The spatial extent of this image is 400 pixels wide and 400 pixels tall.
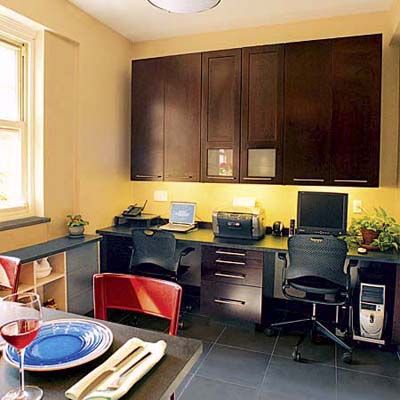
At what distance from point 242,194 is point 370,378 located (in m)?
1.91

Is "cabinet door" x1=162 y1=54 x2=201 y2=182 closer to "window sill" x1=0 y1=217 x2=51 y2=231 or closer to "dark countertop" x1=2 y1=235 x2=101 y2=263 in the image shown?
"dark countertop" x1=2 y1=235 x2=101 y2=263

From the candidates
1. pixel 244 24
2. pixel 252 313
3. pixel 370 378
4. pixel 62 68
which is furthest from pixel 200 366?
pixel 244 24

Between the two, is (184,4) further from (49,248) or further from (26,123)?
(49,248)

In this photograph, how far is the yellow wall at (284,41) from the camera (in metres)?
3.23

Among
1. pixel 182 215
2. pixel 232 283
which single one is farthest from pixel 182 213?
pixel 232 283

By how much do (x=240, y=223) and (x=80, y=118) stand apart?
1705 millimetres

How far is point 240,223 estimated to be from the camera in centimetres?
331

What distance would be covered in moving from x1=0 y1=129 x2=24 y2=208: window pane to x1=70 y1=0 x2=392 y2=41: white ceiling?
4.12 feet

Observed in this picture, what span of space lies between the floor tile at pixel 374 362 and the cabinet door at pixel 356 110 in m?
1.31

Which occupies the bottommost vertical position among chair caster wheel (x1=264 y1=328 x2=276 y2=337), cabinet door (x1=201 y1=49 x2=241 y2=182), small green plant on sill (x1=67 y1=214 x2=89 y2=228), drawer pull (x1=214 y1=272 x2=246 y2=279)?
chair caster wheel (x1=264 y1=328 x2=276 y2=337)

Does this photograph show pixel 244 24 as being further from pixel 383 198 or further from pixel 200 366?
pixel 200 366

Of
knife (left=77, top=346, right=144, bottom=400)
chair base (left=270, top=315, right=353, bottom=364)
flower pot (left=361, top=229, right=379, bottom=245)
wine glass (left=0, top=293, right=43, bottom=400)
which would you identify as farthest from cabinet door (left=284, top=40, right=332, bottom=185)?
wine glass (left=0, top=293, right=43, bottom=400)

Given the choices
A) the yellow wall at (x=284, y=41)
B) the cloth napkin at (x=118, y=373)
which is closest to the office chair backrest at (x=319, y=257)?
the yellow wall at (x=284, y=41)

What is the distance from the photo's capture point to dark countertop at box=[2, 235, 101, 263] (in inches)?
103
